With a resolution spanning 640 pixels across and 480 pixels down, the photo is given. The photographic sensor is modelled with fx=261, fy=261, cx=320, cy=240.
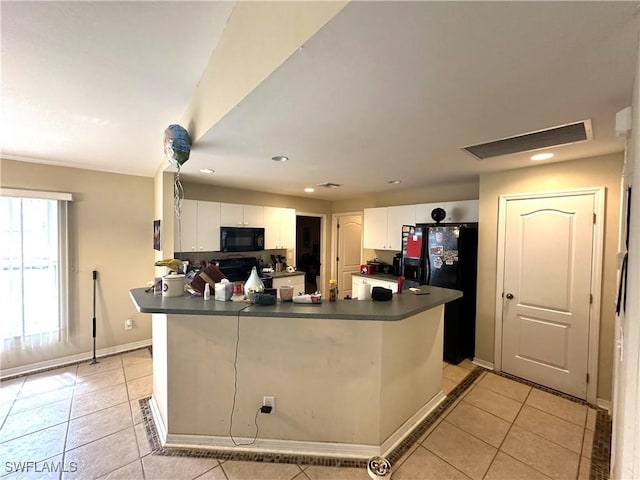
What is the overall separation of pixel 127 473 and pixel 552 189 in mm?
4275

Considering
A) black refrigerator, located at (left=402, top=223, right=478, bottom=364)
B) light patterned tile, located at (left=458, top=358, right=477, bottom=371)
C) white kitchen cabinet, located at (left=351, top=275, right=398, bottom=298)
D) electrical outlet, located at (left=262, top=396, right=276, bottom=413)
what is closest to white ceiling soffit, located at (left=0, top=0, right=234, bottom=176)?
electrical outlet, located at (left=262, top=396, right=276, bottom=413)

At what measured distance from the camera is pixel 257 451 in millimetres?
1885

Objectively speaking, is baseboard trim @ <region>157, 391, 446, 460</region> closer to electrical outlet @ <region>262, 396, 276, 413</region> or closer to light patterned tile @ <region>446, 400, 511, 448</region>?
electrical outlet @ <region>262, 396, 276, 413</region>

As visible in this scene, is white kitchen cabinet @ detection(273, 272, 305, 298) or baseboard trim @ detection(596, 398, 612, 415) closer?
baseboard trim @ detection(596, 398, 612, 415)

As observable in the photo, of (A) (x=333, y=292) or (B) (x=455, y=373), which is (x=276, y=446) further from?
(B) (x=455, y=373)

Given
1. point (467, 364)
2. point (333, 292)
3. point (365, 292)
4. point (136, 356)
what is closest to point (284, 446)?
point (333, 292)

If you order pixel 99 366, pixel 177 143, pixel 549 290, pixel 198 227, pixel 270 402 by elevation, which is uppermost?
pixel 177 143

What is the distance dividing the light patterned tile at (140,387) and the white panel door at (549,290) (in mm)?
3888

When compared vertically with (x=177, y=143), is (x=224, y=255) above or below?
below

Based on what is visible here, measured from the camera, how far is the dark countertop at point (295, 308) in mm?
1753

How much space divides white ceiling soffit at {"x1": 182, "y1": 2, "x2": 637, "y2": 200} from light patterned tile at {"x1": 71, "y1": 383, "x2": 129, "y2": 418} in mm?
2436

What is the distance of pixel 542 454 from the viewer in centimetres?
188

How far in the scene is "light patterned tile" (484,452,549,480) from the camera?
67.1 inches

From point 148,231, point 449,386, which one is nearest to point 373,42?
point 449,386
